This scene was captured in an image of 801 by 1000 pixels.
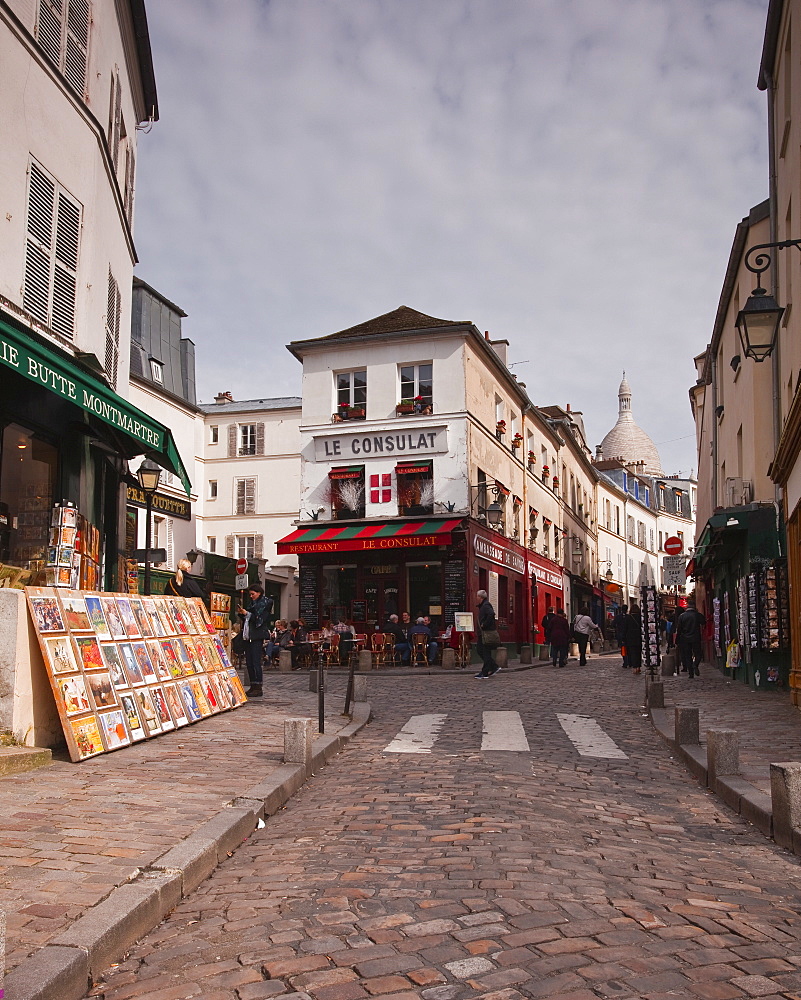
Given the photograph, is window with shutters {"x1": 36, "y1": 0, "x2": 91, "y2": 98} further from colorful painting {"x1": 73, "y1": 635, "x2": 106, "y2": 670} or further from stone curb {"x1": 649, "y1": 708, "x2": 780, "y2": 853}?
stone curb {"x1": 649, "y1": 708, "x2": 780, "y2": 853}

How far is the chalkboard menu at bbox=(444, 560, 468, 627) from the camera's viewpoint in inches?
1080

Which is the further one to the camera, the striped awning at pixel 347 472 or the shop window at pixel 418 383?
the shop window at pixel 418 383

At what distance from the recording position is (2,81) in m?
9.61

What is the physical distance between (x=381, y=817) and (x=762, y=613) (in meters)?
11.6

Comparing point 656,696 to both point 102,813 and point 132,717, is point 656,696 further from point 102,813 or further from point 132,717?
point 102,813

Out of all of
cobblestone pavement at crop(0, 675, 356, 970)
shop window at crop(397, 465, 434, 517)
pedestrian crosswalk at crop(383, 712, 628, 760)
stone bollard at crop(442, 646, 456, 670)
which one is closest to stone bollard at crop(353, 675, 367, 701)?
pedestrian crosswalk at crop(383, 712, 628, 760)

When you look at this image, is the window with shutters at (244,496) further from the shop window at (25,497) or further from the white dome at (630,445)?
the white dome at (630,445)

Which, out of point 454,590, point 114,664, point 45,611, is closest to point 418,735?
point 114,664

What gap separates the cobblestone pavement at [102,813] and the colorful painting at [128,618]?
109cm

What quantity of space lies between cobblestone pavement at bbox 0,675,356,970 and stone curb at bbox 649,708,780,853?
3554mm

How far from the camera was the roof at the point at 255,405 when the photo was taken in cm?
4147

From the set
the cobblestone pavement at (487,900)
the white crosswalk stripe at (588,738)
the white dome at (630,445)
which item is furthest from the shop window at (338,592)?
the white dome at (630,445)

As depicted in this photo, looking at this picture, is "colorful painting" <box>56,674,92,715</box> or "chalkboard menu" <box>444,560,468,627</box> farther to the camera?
"chalkboard menu" <box>444,560,468,627</box>

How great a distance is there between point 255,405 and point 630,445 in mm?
60512
